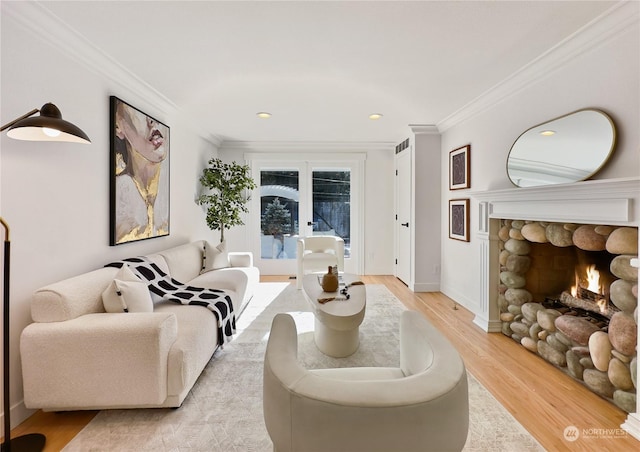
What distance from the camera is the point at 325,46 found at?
7.70 feet

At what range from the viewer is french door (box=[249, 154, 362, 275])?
227 inches

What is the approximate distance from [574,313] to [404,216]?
292 centimetres

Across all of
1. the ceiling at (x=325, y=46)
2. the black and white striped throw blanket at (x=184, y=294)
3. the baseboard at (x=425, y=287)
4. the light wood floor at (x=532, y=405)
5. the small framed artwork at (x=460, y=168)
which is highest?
the ceiling at (x=325, y=46)

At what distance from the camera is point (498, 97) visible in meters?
3.14

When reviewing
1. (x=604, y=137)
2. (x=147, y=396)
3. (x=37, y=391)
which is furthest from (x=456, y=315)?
(x=37, y=391)

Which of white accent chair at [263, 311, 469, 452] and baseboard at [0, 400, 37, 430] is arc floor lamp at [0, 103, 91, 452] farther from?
white accent chair at [263, 311, 469, 452]

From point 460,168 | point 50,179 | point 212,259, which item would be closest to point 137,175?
point 50,179

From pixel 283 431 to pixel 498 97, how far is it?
3441 millimetres

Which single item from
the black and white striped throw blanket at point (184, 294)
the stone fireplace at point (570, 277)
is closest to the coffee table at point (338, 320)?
the black and white striped throw blanket at point (184, 294)

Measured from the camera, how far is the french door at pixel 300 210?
18.9 feet

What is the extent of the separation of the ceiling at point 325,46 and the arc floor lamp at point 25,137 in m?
0.80

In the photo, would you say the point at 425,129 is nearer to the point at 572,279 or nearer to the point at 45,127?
the point at 572,279

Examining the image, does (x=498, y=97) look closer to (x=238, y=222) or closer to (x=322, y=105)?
(x=322, y=105)

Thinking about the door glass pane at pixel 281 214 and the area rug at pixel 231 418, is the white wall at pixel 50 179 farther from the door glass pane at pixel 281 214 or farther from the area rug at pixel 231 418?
the door glass pane at pixel 281 214
